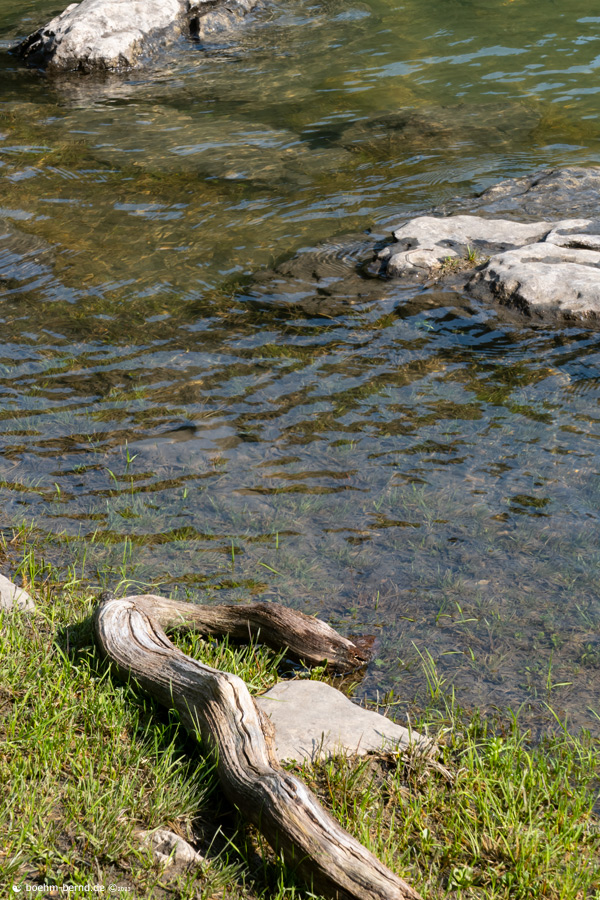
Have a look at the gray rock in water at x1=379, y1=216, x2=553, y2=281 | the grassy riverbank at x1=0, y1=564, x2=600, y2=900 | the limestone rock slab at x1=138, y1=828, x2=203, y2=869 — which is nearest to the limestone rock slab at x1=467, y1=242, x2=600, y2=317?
the gray rock in water at x1=379, y1=216, x2=553, y2=281

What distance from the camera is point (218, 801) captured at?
3205 mm

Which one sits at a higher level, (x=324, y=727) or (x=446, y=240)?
(x=446, y=240)

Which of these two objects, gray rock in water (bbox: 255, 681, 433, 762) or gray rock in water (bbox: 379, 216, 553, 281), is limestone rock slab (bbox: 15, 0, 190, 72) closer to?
gray rock in water (bbox: 379, 216, 553, 281)

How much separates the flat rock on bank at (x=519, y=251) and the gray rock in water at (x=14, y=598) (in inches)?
189

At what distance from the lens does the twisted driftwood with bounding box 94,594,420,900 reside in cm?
274

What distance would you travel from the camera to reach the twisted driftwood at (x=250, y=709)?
2736 millimetres

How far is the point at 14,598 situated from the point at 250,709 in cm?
148

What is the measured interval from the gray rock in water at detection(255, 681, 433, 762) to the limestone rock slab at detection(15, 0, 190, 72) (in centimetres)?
1320

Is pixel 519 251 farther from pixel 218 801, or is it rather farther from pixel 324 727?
pixel 218 801

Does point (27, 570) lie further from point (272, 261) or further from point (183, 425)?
point (272, 261)

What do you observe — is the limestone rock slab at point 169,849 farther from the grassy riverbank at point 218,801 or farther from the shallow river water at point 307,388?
the shallow river water at point 307,388

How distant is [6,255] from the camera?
8.40 meters

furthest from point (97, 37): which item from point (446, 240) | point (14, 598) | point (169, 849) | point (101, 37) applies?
point (169, 849)

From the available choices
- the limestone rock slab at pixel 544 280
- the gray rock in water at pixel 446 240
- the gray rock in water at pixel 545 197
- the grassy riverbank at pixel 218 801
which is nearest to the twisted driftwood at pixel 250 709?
the grassy riverbank at pixel 218 801
